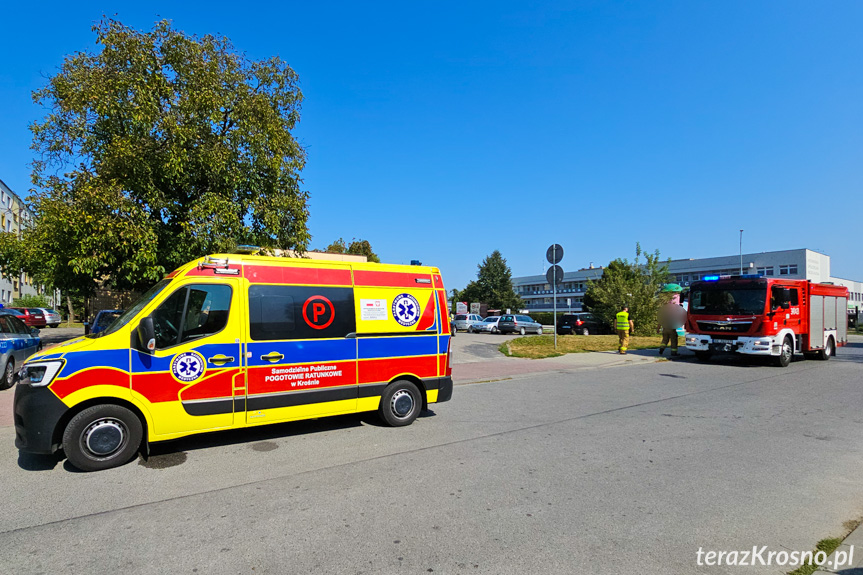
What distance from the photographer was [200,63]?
1517 centimetres

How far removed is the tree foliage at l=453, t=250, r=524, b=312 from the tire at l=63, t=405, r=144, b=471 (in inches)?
2772

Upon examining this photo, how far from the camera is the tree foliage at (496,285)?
7481 centimetres

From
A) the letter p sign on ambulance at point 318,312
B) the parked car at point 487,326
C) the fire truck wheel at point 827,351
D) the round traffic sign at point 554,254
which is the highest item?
A: the round traffic sign at point 554,254

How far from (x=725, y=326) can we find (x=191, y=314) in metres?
15.0

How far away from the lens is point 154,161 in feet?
47.2

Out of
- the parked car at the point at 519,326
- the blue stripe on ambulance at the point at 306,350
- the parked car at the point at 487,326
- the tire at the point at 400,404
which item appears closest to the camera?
the blue stripe on ambulance at the point at 306,350

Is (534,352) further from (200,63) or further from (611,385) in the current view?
(200,63)

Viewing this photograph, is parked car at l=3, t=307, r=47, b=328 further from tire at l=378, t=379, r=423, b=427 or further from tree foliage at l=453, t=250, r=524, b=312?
tree foliage at l=453, t=250, r=524, b=312

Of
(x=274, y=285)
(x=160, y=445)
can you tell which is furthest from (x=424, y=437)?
(x=160, y=445)

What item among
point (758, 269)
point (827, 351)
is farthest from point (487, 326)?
point (758, 269)

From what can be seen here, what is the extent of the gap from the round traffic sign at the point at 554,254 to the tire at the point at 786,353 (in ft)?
23.3

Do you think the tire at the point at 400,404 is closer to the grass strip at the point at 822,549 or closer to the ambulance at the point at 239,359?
the ambulance at the point at 239,359

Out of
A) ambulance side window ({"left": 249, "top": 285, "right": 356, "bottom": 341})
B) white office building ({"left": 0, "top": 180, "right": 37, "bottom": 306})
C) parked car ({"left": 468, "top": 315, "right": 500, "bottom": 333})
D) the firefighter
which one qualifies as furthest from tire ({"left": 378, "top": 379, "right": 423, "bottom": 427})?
white office building ({"left": 0, "top": 180, "right": 37, "bottom": 306})

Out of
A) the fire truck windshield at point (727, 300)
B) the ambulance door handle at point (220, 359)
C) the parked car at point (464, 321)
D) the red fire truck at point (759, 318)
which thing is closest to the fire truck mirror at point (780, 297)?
the red fire truck at point (759, 318)
